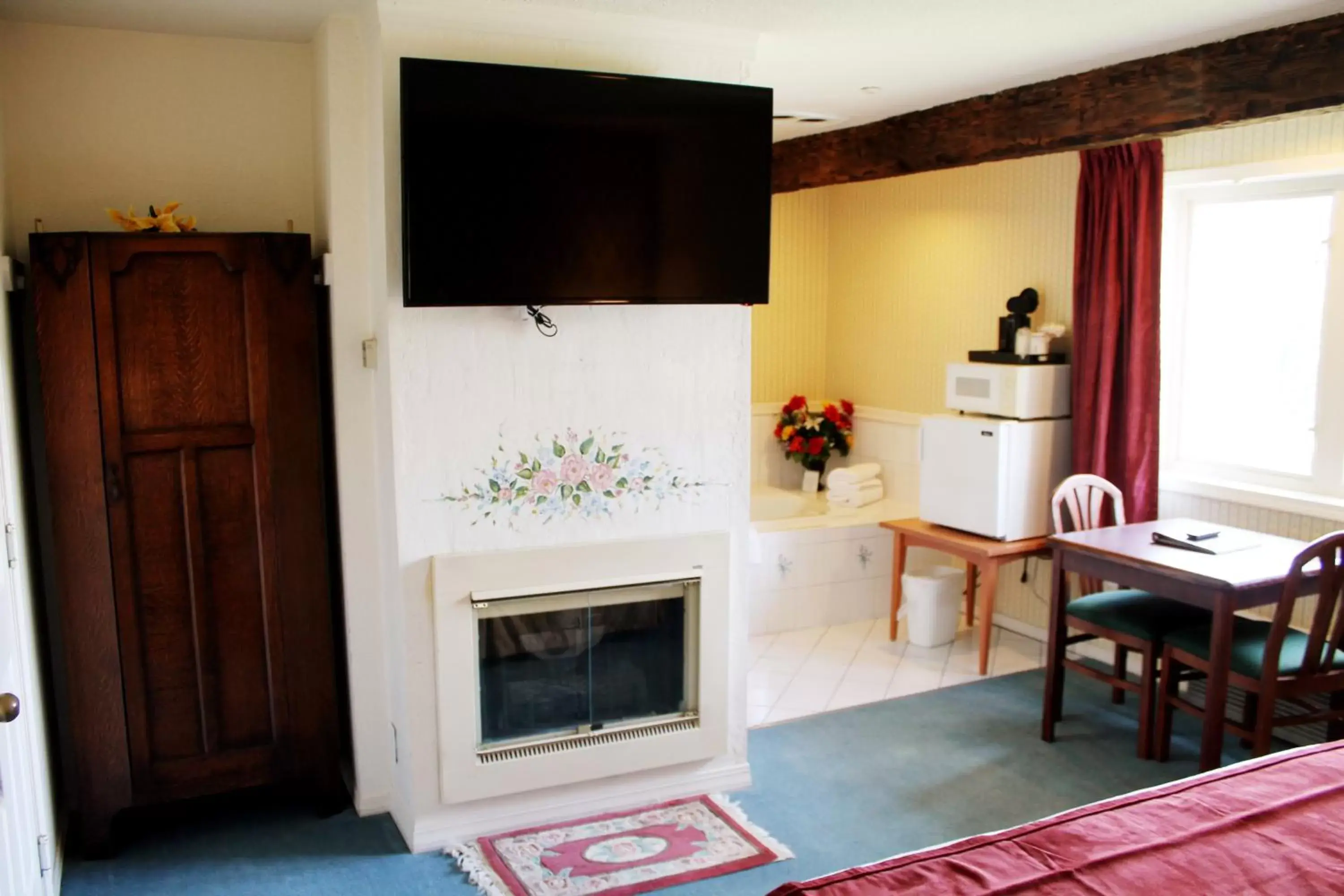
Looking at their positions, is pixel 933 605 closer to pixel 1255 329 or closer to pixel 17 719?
pixel 1255 329

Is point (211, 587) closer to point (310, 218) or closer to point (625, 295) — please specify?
point (310, 218)

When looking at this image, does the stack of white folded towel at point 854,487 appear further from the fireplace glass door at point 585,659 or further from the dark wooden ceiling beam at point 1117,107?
the fireplace glass door at point 585,659

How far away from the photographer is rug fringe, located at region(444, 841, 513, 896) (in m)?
2.71

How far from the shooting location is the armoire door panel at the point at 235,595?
116 inches

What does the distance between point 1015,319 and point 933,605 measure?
4.14 feet

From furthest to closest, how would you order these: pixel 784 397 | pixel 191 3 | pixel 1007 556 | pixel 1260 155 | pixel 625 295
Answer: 1. pixel 784 397
2. pixel 1007 556
3. pixel 1260 155
4. pixel 625 295
5. pixel 191 3

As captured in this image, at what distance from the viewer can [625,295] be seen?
9.37 feet

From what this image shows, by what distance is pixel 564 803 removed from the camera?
10.2 feet

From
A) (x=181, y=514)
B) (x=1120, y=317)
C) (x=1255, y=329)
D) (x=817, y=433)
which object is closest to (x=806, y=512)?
(x=817, y=433)

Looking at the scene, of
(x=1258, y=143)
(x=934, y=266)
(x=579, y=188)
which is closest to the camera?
(x=579, y=188)

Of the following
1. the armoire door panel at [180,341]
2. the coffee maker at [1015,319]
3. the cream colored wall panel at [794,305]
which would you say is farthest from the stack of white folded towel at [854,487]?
the armoire door panel at [180,341]

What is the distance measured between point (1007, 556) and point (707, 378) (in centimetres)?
175

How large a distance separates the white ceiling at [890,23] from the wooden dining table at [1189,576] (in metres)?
1.55

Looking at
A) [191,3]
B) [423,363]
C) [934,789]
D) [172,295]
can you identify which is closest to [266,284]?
[172,295]
